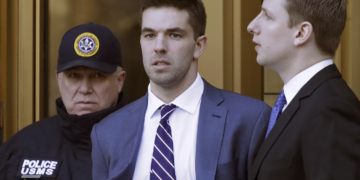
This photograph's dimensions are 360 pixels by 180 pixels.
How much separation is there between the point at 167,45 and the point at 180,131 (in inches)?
20.7

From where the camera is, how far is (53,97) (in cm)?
429

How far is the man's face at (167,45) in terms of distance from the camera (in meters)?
2.44

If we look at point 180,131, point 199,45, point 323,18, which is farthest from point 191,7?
point 323,18

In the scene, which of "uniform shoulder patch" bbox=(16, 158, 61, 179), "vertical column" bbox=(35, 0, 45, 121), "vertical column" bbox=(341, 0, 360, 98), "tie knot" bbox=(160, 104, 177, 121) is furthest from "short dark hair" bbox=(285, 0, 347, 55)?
"vertical column" bbox=(35, 0, 45, 121)

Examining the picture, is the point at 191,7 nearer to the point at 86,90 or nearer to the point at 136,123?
the point at 136,123

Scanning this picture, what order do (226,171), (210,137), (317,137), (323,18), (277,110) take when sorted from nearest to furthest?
(317,137) < (323,18) < (277,110) < (226,171) < (210,137)

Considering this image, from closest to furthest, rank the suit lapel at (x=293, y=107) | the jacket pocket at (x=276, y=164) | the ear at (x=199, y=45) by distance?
the jacket pocket at (x=276, y=164)
the suit lapel at (x=293, y=107)
the ear at (x=199, y=45)

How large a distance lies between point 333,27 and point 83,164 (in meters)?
1.94

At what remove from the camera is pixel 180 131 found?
2.49 m

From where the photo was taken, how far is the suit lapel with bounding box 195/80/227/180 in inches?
90.0

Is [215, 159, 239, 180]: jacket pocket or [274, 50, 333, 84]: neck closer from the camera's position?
[274, 50, 333, 84]: neck

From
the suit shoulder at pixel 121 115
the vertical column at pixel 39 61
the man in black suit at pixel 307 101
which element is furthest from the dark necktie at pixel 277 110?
the vertical column at pixel 39 61

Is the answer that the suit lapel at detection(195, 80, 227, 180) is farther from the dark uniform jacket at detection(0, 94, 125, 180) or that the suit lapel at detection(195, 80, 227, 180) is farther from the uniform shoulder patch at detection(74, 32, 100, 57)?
the uniform shoulder patch at detection(74, 32, 100, 57)

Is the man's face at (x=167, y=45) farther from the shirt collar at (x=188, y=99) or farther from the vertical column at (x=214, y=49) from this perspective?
the vertical column at (x=214, y=49)
